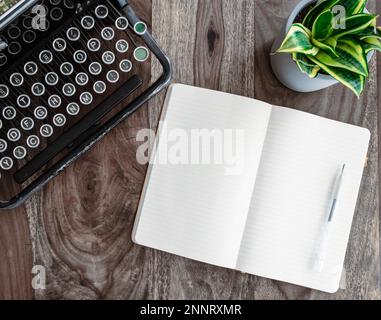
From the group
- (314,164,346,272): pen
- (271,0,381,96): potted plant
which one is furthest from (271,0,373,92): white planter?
(314,164,346,272): pen

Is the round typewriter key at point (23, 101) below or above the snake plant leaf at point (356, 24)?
below

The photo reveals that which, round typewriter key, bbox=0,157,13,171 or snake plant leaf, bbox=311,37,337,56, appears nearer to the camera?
snake plant leaf, bbox=311,37,337,56

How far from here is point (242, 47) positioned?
89 cm

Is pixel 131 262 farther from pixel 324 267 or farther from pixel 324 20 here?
pixel 324 20

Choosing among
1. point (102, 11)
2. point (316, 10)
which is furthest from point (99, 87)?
point (316, 10)

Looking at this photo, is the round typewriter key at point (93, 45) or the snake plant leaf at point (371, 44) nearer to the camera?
the snake plant leaf at point (371, 44)

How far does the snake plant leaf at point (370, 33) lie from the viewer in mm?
699

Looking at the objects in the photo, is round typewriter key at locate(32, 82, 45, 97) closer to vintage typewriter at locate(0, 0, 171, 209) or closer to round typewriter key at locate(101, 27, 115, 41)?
vintage typewriter at locate(0, 0, 171, 209)

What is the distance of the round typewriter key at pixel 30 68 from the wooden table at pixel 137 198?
0.18 meters

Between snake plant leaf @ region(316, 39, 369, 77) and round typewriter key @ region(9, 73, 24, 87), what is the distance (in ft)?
1.71

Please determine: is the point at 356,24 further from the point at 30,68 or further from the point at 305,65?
the point at 30,68

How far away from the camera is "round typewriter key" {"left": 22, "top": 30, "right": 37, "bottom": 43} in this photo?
79cm

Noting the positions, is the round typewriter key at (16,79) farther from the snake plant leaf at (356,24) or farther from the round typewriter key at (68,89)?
the snake plant leaf at (356,24)

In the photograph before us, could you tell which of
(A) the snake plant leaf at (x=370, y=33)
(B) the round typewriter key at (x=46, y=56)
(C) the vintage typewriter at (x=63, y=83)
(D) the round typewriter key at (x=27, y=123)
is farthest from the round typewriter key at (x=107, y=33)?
(A) the snake plant leaf at (x=370, y=33)
